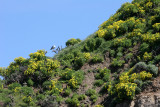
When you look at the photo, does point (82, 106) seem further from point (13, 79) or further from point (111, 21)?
point (111, 21)

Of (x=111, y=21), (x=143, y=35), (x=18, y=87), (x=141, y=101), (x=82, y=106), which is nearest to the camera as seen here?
(x=141, y=101)

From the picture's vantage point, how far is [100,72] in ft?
54.4

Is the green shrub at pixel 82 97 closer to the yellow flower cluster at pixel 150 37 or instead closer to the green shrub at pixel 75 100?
the green shrub at pixel 75 100

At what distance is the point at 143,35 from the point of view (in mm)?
17219

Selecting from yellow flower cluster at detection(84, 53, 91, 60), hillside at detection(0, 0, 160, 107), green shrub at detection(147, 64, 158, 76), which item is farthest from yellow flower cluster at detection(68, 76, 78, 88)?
green shrub at detection(147, 64, 158, 76)

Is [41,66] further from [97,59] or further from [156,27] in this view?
[156,27]

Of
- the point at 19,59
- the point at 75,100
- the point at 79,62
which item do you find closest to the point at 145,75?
the point at 75,100

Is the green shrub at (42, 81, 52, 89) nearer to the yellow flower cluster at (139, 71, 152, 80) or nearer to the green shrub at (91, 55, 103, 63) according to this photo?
the green shrub at (91, 55, 103, 63)

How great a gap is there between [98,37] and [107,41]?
3.51ft

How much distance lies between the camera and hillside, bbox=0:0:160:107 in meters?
13.2

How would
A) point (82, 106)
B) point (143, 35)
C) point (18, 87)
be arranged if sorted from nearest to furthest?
point (82, 106) → point (18, 87) → point (143, 35)

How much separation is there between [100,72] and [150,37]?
371cm

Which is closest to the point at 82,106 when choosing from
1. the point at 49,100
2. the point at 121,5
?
the point at 49,100

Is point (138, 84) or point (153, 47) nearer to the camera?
point (138, 84)
